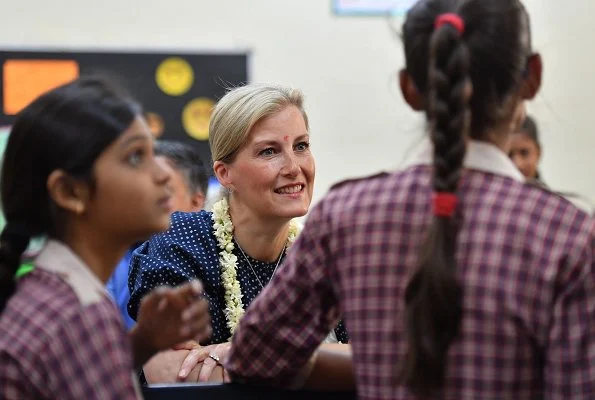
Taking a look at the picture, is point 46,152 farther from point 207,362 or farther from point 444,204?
point 207,362

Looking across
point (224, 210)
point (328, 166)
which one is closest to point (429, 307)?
point (224, 210)

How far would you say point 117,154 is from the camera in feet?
4.48

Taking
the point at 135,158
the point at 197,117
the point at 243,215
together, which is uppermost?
the point at 135,158

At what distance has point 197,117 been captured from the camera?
18.6ft

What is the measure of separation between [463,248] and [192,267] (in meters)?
1.20

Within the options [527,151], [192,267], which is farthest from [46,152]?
[527,151]

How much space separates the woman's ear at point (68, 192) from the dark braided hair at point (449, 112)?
1.77ft

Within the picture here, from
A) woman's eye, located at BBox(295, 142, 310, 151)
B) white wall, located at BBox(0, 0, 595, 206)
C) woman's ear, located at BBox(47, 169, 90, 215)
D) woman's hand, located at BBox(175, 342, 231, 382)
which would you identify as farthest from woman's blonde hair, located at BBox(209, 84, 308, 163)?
white wall, located at BBox(0, 0, 595, 206)

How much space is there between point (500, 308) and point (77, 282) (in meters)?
0.62

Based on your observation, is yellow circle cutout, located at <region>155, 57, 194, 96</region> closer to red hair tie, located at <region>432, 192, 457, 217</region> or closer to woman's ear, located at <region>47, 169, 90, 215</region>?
woman's ear, located at <region>47, 169, 90, 215</region>

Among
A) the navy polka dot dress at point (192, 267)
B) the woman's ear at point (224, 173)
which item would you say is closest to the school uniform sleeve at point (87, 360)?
the navy polka dot dress at point (192, 267)

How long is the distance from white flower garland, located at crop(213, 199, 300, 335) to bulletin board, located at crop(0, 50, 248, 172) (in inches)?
122

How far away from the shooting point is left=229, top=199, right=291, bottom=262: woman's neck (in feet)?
7.93

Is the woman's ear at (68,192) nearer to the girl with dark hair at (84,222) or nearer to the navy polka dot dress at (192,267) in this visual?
the girl with dark hair at (84,222)
